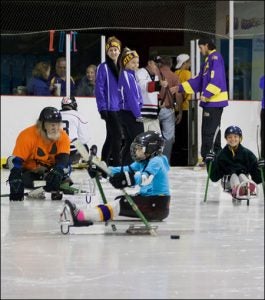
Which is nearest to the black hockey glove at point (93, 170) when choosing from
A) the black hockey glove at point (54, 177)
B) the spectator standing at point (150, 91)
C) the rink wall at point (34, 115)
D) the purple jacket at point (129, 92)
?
the black hockey glove at point (54, 177)

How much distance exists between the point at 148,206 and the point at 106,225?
319 mm

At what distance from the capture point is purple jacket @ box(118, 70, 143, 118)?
10773 mm

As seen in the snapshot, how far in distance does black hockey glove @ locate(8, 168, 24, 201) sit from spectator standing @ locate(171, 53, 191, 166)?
15.7ft

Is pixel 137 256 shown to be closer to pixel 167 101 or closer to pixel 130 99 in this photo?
pixel 130 99

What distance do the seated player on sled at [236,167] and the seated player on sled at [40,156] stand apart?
4.44 feet

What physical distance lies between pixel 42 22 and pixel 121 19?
1070 millimetres

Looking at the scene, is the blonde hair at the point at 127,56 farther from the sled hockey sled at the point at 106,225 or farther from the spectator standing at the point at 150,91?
the sled hockey sled at the point at 106,225

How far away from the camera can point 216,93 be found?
12703 millimetres

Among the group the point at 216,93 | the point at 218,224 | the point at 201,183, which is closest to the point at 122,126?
the point at 201,183

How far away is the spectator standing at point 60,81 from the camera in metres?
13.6

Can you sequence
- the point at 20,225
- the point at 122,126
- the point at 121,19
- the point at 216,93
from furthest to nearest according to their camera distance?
the point at 121,19 → the point at 216,93 → the point at 122,126 → the point at 20,225

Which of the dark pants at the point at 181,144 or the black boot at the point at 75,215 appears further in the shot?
the dark pants at the point at 181,144

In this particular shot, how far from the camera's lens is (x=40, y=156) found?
909 centimetres

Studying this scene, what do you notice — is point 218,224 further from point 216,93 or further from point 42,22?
point 42,22
